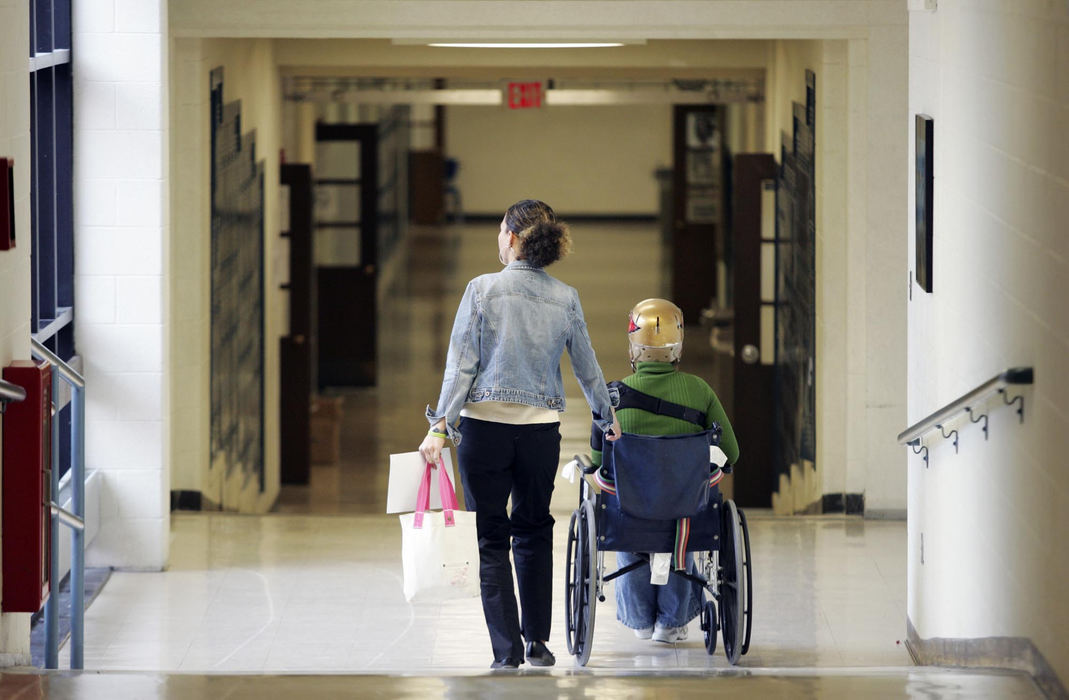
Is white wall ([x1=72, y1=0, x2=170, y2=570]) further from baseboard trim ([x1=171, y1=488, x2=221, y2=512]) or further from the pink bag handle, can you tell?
the pink bag handle

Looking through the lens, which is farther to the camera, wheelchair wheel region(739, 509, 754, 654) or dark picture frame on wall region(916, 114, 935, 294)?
dark picture frame on wall region(916, 114, 935, 294)

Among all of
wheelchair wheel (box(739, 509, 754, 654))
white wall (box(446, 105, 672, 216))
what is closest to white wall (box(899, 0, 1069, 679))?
wheelchair wheel (box(739, 509, 754, 654))

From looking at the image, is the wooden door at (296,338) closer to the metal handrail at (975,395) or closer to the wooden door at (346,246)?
the wooden door at (346,246)

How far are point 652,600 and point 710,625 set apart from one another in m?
0.28

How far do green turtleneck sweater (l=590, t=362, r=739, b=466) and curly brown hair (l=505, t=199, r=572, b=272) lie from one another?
51cm

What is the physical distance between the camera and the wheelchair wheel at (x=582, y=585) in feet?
14.7

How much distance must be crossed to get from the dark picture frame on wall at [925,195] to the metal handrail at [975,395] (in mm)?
565

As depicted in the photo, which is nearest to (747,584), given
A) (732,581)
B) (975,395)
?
(732,581)

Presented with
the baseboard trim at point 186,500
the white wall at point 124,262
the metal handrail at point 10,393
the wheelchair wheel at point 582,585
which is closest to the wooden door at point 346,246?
the baseboard trim at point 186,500

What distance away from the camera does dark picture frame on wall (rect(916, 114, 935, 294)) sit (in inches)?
185

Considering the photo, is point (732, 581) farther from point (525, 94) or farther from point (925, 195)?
point (525, 94)

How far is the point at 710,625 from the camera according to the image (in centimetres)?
479

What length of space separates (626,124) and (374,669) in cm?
2078

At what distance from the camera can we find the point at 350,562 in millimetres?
6207
